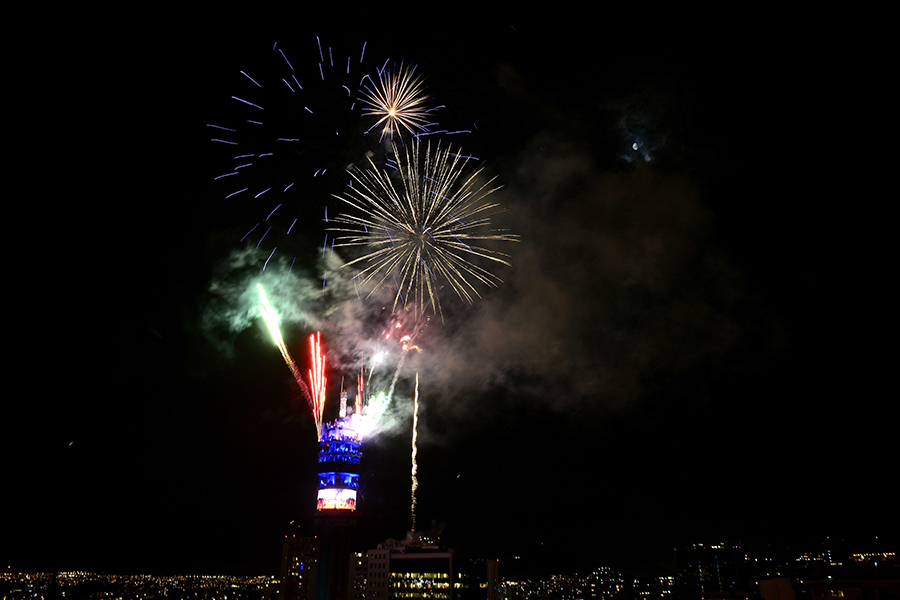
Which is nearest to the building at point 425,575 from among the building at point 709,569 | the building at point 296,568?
the building at point 296,568

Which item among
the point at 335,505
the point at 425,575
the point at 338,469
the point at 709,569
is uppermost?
the point at 338,469

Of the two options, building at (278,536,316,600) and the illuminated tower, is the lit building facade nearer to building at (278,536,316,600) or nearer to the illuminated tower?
the illuminated tower

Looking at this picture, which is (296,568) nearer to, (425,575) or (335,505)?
(425,575)

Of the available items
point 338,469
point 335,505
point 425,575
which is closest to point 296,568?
point 425,575

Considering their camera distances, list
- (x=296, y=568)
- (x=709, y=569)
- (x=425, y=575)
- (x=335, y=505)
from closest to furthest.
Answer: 1. (x=335, y=505)
2. (x=425, y=575)
3. (x=296, y=568)
4. (x=709, y=569)

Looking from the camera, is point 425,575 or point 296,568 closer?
point 425,575

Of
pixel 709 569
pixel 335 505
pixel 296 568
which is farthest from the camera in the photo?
pixel 709 569

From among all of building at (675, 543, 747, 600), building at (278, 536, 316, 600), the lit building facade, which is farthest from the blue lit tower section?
building at (675, 543, 747, 600)
